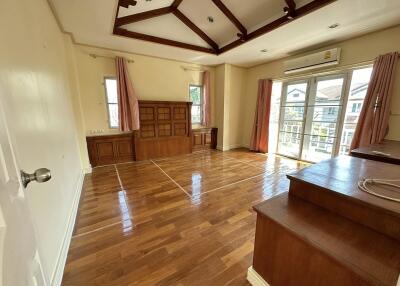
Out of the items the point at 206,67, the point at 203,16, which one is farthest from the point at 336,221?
the point at 206,67

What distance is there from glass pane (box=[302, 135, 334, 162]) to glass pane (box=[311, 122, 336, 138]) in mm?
91

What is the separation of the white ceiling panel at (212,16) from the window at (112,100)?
2.12 metres

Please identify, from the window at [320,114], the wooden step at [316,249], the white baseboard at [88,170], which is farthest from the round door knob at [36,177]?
the window at [320,114]

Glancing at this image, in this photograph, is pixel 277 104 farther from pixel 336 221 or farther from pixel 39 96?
pixel 39 96

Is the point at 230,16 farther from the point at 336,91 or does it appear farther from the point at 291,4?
the point at 336,91

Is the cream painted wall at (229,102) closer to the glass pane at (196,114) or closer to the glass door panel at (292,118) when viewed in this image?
the glass pane at (196,114)

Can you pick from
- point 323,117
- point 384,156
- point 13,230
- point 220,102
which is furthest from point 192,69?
point 13,230

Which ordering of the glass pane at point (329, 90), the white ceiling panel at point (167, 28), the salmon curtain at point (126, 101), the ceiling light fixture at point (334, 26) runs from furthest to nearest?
1. the salmon curtain at point (126, 101)
2. the glass pane at point (329, 90)
3. the white ceiling panel at point (167, 28)
4. the ceiling light fixture at point (334, 26)

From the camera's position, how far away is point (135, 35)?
10.7 feet

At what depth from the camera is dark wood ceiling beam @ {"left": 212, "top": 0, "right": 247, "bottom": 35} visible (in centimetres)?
295

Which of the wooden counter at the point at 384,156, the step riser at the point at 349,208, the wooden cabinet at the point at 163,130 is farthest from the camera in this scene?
the wooden cabinet at the point at 163,130

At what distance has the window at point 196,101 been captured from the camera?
16.7ft

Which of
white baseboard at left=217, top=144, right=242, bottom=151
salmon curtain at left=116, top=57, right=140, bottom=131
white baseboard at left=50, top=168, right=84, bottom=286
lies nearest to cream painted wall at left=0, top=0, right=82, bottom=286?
white baseboard at left=50, top=168, right=84, bottom=286

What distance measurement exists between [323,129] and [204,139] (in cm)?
301
